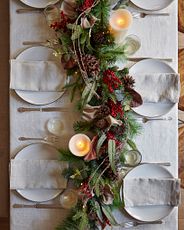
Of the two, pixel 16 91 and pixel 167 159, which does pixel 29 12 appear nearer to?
pixel 16 91

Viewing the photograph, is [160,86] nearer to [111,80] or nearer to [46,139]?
[111,80]

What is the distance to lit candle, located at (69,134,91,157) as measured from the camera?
65.9 inches

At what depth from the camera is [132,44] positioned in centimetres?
176

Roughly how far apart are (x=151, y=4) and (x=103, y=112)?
1.94 feet

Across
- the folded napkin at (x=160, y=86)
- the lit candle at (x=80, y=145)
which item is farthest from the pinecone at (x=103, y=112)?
the folded napkin at (x=160, y=86)

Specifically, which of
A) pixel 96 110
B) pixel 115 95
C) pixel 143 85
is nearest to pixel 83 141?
pixel 96 110

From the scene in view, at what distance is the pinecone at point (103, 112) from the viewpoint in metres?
1.66

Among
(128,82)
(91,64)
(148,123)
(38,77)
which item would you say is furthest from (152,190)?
(38,77)

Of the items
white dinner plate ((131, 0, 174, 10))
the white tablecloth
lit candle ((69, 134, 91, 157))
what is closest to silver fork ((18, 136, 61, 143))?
the white tablecloth

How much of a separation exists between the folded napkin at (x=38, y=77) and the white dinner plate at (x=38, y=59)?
26 millimetres

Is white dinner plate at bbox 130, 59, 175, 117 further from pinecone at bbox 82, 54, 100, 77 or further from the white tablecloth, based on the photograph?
pinecone at bbox 82, 54, 100, 77

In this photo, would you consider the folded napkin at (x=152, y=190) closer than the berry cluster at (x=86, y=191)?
No

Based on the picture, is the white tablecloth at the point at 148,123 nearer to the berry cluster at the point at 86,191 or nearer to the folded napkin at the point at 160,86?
the folded napkin at the point at 160,86

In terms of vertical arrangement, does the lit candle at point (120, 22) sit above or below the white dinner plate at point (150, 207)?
above
